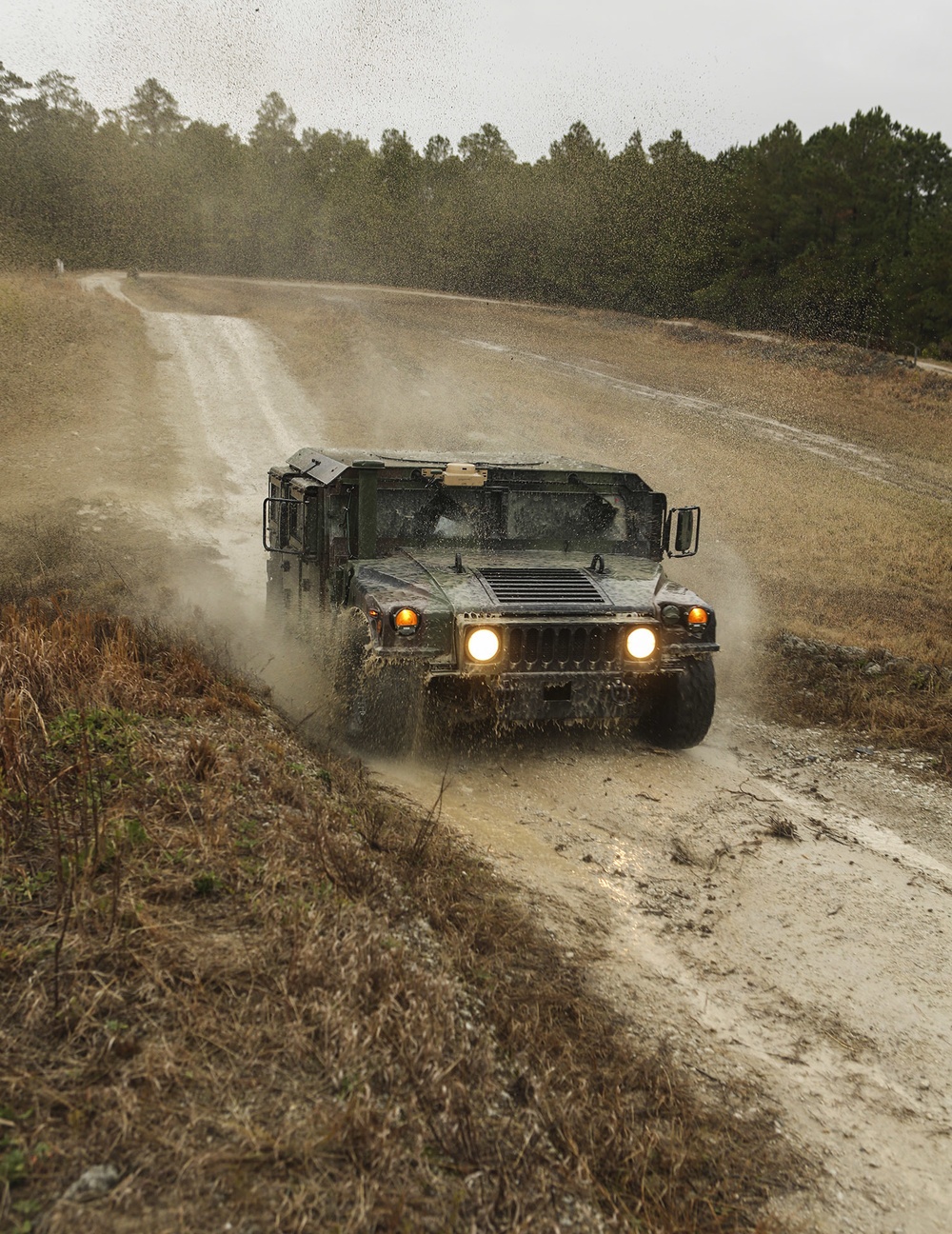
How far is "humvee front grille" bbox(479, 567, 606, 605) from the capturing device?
6.29 metres

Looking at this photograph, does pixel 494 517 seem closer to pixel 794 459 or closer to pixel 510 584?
pixel 510 584

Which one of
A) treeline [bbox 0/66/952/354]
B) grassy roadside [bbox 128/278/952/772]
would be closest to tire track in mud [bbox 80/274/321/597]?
grassy roadside [bbox 128/278/952/772]

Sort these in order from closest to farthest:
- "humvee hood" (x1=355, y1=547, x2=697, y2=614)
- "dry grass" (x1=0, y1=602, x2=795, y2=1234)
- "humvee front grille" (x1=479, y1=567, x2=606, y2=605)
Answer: "dry grass" (x1=0, y1=602, x2=795, y2=1234) → "humvee hood" (x1=355, y1=547, x2=697, y2=614) → "humvee front grille" (x1=479, y1=567, x2=606, y2=605)

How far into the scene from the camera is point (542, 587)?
6457 mm

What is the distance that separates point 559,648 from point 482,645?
0.45 meters

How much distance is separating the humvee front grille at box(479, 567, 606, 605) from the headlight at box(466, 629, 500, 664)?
24cm

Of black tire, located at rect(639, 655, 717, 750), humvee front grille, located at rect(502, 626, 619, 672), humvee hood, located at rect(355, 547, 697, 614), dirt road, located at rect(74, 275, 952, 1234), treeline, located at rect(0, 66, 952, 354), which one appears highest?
treeline, located at rect(0, 66, 952, 354)

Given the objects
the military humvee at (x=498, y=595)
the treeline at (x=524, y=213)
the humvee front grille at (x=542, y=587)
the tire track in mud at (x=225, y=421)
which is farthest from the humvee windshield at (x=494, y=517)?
the treeline at (x=524, y=213)

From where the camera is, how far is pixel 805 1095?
365cm

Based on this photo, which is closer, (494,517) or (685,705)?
(685,705)

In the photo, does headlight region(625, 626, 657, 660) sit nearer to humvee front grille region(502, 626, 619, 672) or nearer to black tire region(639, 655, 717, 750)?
humvee front grille region(502, 626, 619, 672)

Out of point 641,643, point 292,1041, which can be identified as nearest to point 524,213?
point 641,643

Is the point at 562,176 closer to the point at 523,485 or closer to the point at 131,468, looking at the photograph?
the point at 131,468

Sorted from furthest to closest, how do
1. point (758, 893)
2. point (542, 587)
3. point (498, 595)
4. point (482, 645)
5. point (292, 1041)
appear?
point (542, 587) → point (498, 595) → point (482, 645) → point (758, 893) → point (292, 1041)
